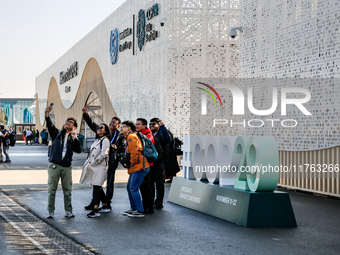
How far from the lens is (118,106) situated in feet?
86.9

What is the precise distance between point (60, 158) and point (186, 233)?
2.55 metres

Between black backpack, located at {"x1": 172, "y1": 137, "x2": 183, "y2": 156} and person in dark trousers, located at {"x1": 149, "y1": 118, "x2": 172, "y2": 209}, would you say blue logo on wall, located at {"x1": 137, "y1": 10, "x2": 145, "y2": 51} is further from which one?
person in dark trousers, located at {"x1": 149, "y1": 118, "x2": 172, "y2": 209}

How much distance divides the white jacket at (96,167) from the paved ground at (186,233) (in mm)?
668

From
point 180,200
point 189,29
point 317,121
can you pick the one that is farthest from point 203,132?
point 180,200

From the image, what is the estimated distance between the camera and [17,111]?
10719 cm

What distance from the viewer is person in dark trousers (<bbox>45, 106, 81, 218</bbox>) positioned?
8188 mm

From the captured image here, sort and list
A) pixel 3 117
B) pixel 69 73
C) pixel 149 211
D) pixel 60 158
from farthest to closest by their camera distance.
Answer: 1. pixel 3 117
2. pixel 69 73
3. pixel 149 211
4. pixel 60 158

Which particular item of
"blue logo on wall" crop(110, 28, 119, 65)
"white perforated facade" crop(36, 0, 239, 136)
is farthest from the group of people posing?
"blue logo on wall" crop(110, 28, 119, 65)

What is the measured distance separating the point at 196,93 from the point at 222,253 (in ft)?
43.2

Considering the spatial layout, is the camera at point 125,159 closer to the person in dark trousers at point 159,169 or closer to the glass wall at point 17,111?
the person in dark trousers at point 159,169

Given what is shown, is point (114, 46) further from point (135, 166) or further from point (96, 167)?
point (135, 166)

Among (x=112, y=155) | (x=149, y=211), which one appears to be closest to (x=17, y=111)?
(x=112, y=155)

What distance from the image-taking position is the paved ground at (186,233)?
20.5 feet

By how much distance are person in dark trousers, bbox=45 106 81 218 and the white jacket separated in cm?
31
